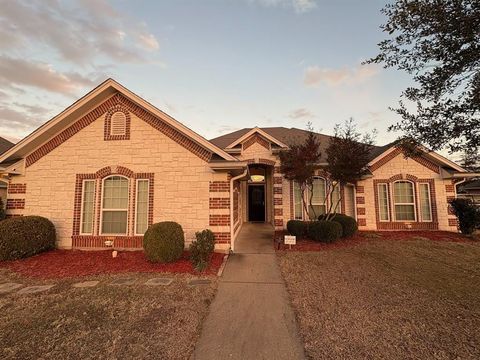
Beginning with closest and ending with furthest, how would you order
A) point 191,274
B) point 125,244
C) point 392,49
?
point 392,49 < point 191,274 < point 125,244

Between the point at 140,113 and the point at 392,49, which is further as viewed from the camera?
the point at 140,113

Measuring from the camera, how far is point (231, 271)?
7223mm

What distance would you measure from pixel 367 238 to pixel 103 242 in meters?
11.4

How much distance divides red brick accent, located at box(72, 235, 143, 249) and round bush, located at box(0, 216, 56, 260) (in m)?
0.86

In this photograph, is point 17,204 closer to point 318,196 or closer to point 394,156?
point 318,196

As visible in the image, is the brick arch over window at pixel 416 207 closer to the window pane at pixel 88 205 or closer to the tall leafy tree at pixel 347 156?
the tall leafy tree at pixel 347 156

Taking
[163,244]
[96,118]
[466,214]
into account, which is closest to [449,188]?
[466,214]

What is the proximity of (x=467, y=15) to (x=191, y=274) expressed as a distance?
7862 mm

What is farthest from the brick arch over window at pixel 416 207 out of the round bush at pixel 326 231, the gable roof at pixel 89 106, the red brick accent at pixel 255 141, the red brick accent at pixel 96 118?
the red brick accent at pixel 96 118

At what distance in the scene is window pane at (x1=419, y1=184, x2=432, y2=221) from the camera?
44.9 ft

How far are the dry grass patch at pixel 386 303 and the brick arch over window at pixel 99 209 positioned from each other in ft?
17.8

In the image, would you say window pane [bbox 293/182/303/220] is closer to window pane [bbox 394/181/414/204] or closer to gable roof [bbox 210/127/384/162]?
gable roof [bbox 210/127/384/162]

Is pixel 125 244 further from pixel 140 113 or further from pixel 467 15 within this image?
pixel 467 15

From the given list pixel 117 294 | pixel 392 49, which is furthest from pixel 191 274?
pixel 392 49
